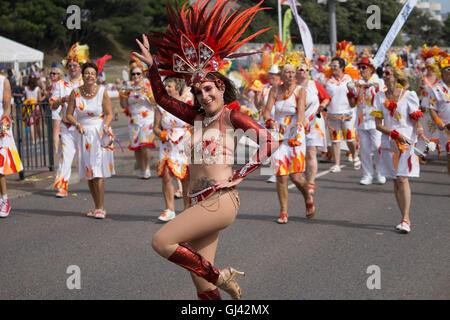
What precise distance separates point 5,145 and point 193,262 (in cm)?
514

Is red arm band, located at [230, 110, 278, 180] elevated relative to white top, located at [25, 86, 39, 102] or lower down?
lower down

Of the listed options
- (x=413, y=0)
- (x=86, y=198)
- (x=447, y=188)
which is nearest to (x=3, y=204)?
(x=86, y=198)

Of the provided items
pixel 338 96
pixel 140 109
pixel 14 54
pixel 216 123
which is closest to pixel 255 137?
pixel 216 123

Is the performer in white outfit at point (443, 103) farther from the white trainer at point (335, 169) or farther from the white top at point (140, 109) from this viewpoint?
the white top at point (140, 109)

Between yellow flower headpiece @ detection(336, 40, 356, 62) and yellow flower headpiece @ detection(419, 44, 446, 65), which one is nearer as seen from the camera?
yellow flower headpiece @ detection(419, 44, 446, 65)

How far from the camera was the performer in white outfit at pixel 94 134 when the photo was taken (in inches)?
332

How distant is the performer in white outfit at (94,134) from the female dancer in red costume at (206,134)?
3.78m

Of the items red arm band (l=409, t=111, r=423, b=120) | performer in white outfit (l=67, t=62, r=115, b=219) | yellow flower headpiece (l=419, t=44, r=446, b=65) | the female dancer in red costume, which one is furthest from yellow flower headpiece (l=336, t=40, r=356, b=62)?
the female dancer in red costume

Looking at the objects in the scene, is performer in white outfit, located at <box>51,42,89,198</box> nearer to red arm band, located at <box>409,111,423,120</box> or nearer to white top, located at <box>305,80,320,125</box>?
white top, located at <box>305,80,320,125</box>

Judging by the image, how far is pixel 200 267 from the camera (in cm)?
418

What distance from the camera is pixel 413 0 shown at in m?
13.5

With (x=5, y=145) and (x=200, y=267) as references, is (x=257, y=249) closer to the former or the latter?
(x=200, y=267)

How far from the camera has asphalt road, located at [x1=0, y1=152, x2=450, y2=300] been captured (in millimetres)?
5488

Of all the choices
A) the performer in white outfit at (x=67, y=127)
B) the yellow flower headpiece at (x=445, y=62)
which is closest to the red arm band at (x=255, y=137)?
the performer in white outfit at (x=67, y=127)
